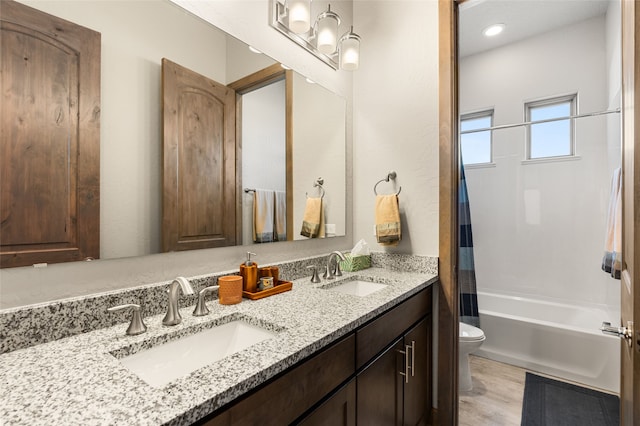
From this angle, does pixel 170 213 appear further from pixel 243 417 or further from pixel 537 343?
pixel 537 343

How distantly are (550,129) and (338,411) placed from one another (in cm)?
307

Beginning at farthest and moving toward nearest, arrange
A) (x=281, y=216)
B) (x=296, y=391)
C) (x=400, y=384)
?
(x=281, y=216), (x=400, y=384), (x=296, y=391)

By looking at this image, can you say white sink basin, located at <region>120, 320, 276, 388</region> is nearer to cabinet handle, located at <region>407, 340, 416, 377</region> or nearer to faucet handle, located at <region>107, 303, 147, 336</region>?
Result: faucet handle, located at <region>107, 303, 147, 336</region>

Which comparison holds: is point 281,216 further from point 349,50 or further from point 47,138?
point 349,50

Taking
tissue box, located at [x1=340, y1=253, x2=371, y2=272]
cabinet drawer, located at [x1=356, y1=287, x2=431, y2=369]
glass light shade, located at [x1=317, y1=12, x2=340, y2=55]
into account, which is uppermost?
glass light shade, located at [x1=317, y1=12, x2=340, y2=55]

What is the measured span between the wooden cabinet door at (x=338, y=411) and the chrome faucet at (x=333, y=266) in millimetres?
683

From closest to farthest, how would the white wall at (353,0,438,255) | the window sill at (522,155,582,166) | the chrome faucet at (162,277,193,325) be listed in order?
1. the chrome faucet at (162,277,193,325)
2. the white wall at (353,0,438,255)
3. the window sill at (522,155,582,166)

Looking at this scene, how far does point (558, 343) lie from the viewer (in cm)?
214

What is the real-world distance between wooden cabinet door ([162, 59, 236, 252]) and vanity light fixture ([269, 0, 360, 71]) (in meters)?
0.55

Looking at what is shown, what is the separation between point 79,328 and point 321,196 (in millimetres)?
1255

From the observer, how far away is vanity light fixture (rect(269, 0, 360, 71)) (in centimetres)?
149

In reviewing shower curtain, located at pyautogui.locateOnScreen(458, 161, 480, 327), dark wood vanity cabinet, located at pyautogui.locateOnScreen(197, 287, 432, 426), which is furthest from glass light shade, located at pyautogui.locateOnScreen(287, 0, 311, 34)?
shower curtain, located at pyautogui.locateOnScreen(458, 161, 480, 327)

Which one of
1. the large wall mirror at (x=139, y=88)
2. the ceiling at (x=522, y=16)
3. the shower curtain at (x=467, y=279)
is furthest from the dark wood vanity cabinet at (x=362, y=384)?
the ceiling at (x=522, y=16)

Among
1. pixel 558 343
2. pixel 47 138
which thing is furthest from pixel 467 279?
pixel 47 138
